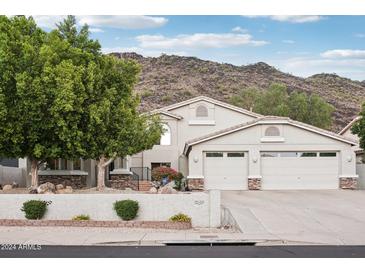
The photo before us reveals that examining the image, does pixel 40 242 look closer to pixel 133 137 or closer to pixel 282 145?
pixel 133 137

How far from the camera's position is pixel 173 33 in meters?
65.6

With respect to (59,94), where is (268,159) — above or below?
below

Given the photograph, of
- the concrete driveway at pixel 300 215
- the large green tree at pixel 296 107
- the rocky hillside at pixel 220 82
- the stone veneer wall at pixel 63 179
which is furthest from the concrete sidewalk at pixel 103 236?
the rocky hillside at pixel 220 82

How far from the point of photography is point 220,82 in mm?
81312

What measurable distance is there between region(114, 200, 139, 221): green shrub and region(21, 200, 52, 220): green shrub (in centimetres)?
260

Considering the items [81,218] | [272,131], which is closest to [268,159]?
[272,131]

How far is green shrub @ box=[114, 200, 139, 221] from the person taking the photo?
856 inches

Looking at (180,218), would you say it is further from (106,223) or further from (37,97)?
(37,97)

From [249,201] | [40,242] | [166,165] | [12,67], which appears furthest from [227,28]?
[40,242]

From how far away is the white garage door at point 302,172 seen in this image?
34.8 metres

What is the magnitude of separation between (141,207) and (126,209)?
64 cm

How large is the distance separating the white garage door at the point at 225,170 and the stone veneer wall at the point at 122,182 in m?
4.05

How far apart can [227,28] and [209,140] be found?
88.1 feet

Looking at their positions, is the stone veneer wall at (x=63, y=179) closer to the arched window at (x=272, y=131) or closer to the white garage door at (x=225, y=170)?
the white garage door at (x=225, y=170)
